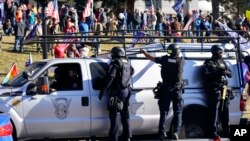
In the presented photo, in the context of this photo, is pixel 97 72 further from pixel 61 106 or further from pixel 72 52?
pixel 72 52

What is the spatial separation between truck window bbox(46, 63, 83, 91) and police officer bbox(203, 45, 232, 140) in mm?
2348

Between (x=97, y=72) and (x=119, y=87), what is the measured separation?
554 millimetres

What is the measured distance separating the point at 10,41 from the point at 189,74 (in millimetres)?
18333

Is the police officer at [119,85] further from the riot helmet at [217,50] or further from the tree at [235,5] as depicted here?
the tree at [235,5]

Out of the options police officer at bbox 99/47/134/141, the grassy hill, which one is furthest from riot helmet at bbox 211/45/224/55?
the grassy hill

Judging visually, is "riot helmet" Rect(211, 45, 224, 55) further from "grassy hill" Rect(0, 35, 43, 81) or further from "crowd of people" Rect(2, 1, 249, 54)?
"crowd of people" Rect(2, 1, 249, 54)

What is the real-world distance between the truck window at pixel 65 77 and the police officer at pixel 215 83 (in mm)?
2348

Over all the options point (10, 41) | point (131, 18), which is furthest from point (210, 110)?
point (131, 18)

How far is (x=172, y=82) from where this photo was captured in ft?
37.3

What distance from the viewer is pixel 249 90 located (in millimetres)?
13844

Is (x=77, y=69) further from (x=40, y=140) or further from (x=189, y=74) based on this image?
(x=189, y=74)

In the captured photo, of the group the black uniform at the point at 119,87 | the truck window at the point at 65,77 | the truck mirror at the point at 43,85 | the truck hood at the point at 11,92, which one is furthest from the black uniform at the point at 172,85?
the truck hood at the point at 11,92

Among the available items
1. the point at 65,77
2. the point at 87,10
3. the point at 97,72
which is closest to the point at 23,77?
the point at 65,77

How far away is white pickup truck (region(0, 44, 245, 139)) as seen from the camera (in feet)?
35.3
